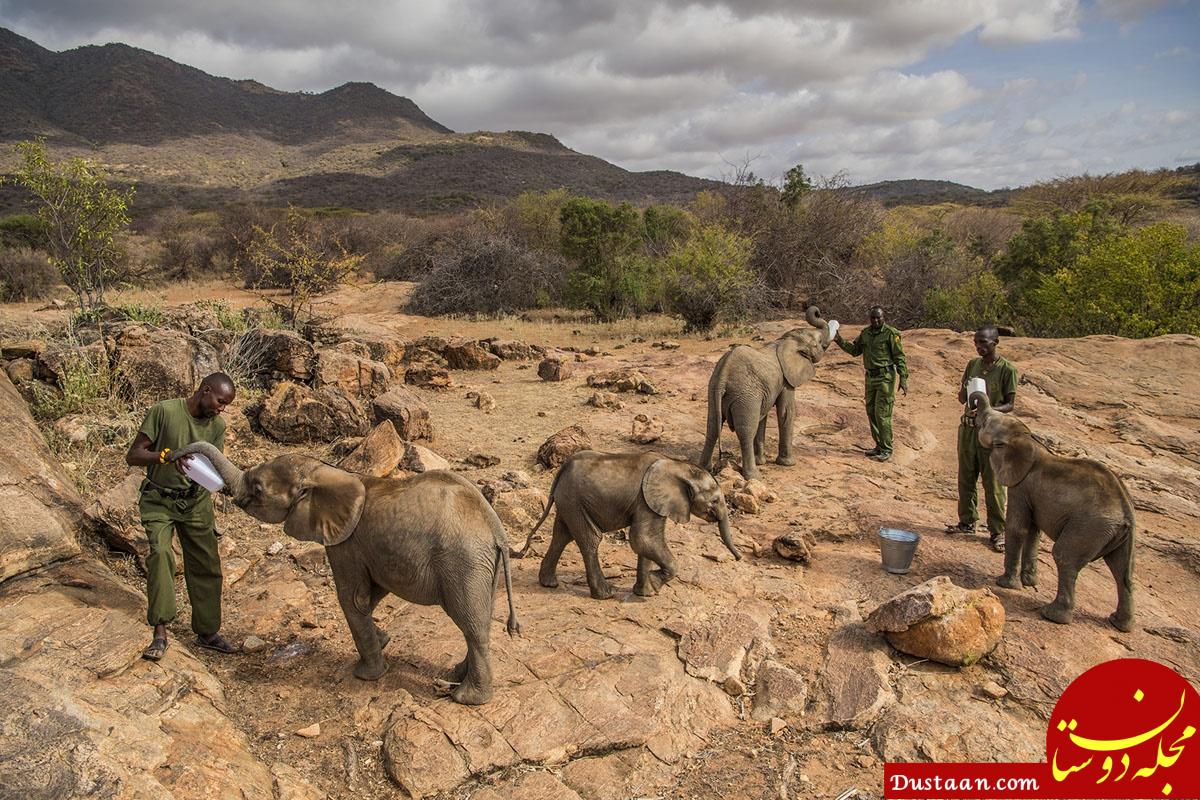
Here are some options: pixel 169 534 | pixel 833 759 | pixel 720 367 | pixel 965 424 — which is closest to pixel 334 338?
pixel 720 367

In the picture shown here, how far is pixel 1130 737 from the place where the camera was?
3.76 m

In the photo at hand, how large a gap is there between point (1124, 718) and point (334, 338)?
43.8 feet

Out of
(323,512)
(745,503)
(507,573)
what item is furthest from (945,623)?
(323,512)

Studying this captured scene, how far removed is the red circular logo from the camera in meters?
3.64

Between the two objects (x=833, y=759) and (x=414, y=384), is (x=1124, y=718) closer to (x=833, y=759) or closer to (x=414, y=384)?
(x=833, y=759)

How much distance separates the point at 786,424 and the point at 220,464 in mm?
6881

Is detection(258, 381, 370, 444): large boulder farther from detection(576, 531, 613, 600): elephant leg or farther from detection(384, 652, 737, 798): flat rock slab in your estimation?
detection(384, 652, 737, 798): flat rock slab

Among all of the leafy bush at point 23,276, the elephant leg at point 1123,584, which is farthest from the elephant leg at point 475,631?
the leafy bush at point 23,276

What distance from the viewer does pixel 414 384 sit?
12641mm

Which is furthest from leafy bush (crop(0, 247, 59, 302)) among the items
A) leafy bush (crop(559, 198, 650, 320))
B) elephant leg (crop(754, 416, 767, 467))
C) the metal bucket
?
the metal bucket

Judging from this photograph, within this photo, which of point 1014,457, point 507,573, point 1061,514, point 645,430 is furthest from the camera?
point 645,430

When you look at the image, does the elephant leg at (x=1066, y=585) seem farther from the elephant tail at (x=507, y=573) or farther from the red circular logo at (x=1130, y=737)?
the elephant tail at (x=507, y=573)

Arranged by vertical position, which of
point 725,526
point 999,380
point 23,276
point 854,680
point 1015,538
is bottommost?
point 854,680

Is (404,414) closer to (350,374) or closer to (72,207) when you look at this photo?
(350,374)
